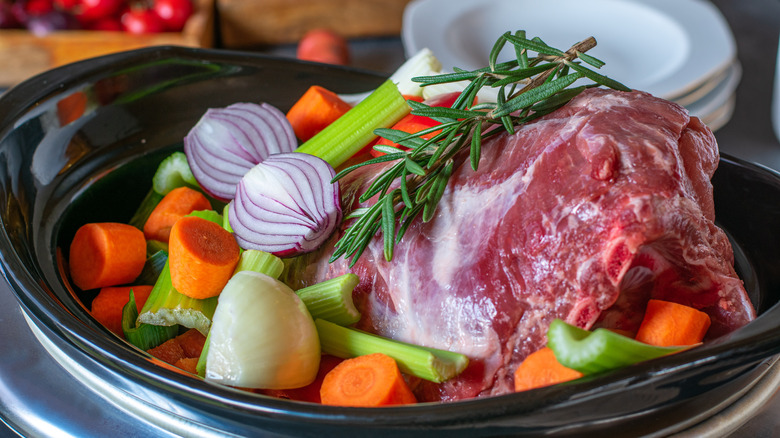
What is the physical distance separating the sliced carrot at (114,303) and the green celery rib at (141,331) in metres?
0.04

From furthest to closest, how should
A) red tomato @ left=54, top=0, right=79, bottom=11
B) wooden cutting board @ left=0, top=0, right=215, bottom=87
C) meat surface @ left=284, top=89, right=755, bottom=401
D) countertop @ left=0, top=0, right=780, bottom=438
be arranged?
red tomato @ left=54, top=0, right=79, bottom=11
wooden cutting board @ left=0, top=0, right=215, bottom=87
countertop @ left=0, top=0, right=780, bottom=438
meat surface @ left=284, top=89, right=755, bottom=401

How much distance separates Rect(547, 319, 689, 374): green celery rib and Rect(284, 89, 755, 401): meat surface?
9cm

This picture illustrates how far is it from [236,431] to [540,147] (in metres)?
0.56

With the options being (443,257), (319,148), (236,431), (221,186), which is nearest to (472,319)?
(443,257)

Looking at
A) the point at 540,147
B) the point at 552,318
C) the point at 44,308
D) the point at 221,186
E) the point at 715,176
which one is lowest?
the point at 715,176

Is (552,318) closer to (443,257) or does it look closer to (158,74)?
(443,257)

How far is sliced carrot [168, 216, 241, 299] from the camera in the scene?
44.2 inches

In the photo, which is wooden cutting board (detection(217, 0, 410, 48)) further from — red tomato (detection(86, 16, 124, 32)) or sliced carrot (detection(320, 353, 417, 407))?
sliced carrot (detection(320, 353, 417, 407))

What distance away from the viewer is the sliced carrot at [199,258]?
112cm

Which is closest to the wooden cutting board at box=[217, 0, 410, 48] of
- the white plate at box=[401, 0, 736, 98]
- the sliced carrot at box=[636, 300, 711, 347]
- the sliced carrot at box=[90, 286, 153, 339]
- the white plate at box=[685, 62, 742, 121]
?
the white plate at box=[401, 0, 736, 98]

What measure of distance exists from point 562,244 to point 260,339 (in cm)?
42

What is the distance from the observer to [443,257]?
103 cm

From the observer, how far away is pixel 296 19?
2.99 m

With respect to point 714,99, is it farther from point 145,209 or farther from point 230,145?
point 145,209
